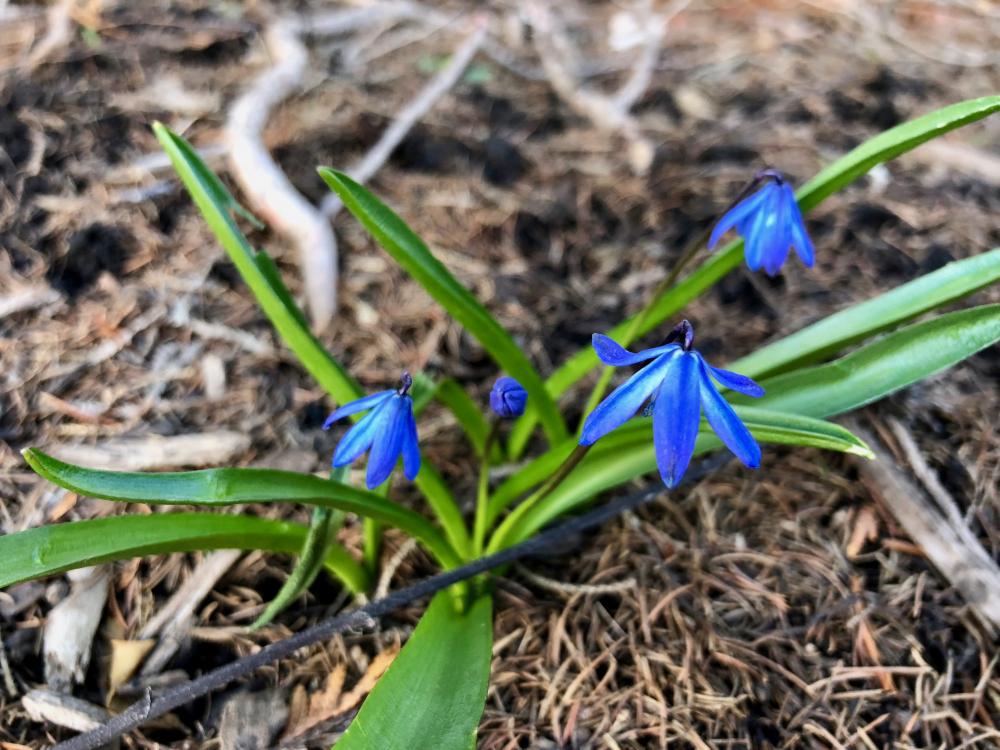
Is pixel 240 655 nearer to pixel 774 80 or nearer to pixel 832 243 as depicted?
pixel 832 243

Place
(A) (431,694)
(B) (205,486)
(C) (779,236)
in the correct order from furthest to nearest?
1. (C) (779,236)
2. (A) (431,694)
3. (B) (205,486)

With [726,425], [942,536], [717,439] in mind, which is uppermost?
[726,425]

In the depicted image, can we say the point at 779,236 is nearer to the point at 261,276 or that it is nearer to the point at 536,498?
the point at 536,498

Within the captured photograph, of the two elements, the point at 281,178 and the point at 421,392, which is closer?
the point at 421,392

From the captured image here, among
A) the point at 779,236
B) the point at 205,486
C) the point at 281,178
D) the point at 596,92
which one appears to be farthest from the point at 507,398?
the point at 596,92

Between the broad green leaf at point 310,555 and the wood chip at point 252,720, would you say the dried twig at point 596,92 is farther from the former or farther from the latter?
the wood chip at point 252,720

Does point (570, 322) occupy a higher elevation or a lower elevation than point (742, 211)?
lower

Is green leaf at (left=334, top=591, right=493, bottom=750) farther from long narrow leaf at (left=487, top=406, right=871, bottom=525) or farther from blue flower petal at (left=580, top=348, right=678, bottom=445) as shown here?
blue flower petal at (left=580, top=348, right=678, bottom=445)
